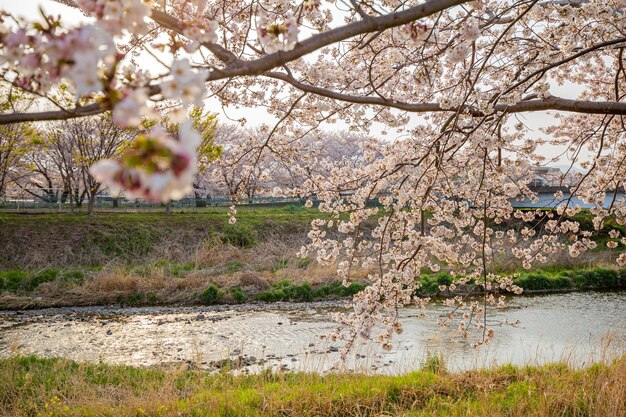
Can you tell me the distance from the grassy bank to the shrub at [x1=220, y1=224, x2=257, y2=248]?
1207 centimetres

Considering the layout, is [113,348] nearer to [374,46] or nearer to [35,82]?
[374,46]

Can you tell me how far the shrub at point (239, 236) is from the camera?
18406 mm

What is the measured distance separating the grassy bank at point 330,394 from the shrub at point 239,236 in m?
12.1

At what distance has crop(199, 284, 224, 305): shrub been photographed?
12609 mm

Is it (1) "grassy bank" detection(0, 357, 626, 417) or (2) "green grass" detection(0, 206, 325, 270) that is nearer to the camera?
(1) "grassy bank" detection(0, 357, 626, 417)

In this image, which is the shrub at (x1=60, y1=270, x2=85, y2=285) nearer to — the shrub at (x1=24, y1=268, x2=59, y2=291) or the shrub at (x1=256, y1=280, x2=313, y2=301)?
the shrub at (x1=24, y1=268, x2=59, y2=291)

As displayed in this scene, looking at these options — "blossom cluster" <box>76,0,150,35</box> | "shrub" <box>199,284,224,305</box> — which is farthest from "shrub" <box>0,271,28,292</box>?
"blossom cluster" <box>76,0,150,35</box>

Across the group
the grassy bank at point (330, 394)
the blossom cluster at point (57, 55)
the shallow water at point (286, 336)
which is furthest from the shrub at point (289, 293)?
the blossom cluster at point (57, 55)

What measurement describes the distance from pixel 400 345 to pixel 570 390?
3984mm

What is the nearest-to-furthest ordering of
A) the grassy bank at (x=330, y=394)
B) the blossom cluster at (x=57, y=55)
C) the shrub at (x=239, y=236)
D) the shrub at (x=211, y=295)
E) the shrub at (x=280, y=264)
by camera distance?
the blossom cluster at (x=57, y=55) → the grassy bank at (x=330, y=394) → the shrub at (x=211, y=295) → the shrub at (x=280, y=264) → the shrub at (x=239, y=236)

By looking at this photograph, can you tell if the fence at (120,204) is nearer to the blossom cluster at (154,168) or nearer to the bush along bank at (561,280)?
the bush along bank at (561,280)

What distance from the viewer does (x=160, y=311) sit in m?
11.7

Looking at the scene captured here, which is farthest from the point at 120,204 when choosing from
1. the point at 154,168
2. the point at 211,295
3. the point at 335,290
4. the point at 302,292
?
the point at 154,168

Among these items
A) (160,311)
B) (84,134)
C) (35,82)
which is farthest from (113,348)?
(84,134)
